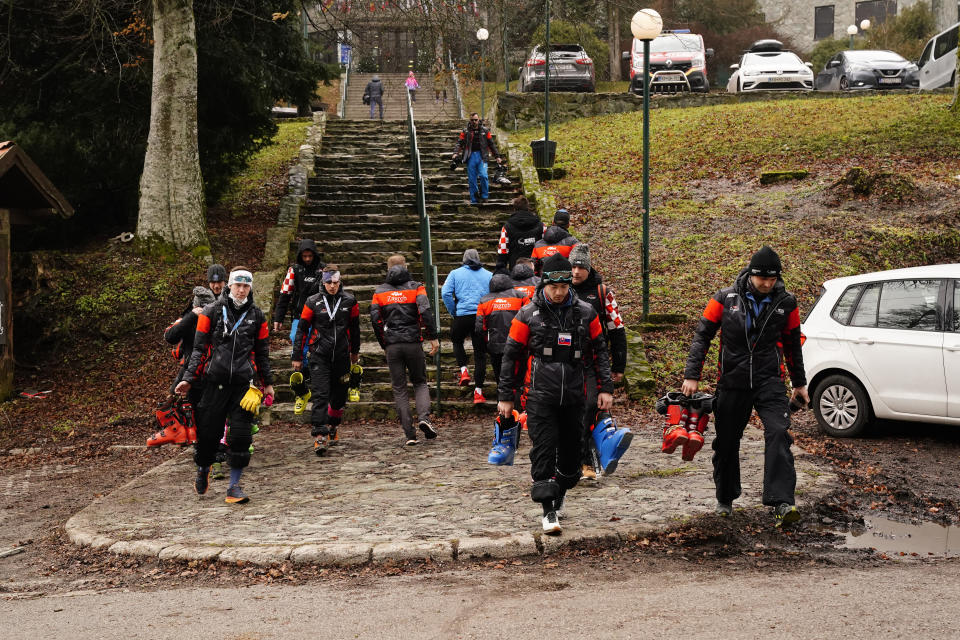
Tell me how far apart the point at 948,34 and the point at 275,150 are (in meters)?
19.7

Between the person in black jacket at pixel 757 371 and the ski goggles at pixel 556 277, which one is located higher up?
the ski goggles at pixel 556 277

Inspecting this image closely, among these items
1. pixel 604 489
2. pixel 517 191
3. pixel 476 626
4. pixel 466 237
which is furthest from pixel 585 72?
pixel 476 626

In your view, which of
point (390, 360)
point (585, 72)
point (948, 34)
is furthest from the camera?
point (585, 72)

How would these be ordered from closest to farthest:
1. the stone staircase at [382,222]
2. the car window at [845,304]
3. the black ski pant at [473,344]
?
the car window at [845,304] → the black ski pant at [473,344] → the stone staircase at [382,222]

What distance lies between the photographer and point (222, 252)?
1767 cm

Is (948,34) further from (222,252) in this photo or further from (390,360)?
(390,360)

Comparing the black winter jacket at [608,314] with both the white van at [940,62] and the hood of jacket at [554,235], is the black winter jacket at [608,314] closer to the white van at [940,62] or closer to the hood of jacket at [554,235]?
the hood of jacket at [554,235]

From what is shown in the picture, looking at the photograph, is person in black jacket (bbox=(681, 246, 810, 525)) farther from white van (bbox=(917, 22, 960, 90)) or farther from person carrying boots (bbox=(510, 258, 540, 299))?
white van (bbox=(917, 22, 960, 90))

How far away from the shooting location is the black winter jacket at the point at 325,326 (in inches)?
402

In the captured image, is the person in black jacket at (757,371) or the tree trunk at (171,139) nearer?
the person in black jacket at (757,371)

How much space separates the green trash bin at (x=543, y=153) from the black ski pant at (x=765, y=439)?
15.8 m

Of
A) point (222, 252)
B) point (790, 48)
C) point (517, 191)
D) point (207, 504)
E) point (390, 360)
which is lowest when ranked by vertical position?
point (207, 504)

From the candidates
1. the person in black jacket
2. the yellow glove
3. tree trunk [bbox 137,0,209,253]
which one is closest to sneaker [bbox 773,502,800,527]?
the person in black jacket

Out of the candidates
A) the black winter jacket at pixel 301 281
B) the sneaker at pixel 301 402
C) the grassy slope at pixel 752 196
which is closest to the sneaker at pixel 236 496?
the sneaker at pixel 301 402
